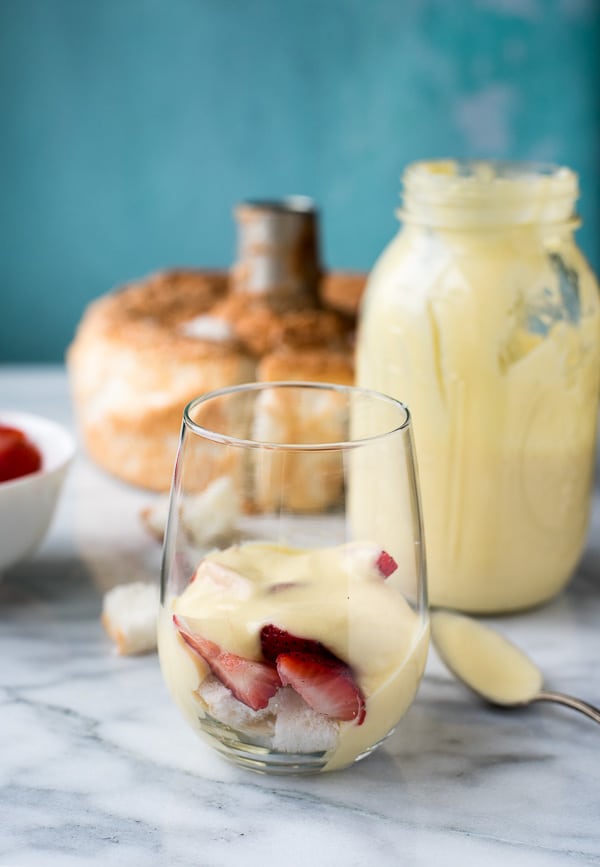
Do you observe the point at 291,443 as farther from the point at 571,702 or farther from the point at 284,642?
the point at 571,702

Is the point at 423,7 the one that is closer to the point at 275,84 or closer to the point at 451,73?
the point at 451,73

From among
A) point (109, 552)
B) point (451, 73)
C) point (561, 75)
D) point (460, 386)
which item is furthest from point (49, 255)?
point (460, 386)

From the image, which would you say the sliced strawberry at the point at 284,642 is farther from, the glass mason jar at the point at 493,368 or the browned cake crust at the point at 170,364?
the browned cake crust at the point at 170,364

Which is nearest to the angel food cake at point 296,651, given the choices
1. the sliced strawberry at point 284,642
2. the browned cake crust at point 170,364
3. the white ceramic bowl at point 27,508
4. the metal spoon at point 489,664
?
the sliced strawberry at point 284,642

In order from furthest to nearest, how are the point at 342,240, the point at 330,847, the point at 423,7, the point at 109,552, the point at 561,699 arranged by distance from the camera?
the point at 342,240
the point at 423,7
the point at 109,552
the point at 561,699
the point at 330,847

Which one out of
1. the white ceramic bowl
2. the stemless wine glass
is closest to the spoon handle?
the stemless wine glass

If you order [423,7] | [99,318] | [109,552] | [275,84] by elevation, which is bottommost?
[109,552]
